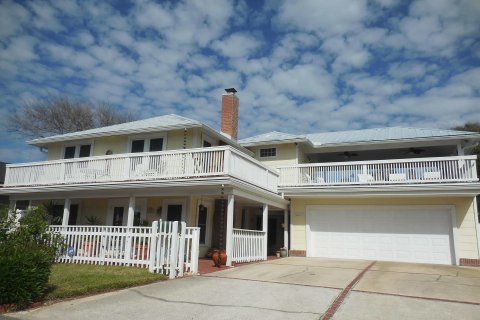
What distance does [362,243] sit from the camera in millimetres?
17953

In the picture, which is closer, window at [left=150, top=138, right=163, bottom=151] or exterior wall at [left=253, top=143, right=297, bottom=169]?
window at [left=150, top=138, right=163, bottom=151]

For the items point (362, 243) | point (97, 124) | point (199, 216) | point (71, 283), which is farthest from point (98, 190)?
point (97, 124)

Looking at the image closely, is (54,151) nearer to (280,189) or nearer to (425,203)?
(280,189)

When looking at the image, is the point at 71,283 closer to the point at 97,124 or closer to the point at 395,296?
the point at 395,296

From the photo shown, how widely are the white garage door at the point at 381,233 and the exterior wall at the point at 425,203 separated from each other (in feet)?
0.80

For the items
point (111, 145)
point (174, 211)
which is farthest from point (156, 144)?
point (174, 211)

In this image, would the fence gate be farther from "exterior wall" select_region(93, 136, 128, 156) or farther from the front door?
"exterior wall" select_region(93, 136, 128, 156)

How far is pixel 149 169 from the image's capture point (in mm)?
15781

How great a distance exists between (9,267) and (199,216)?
10.6m

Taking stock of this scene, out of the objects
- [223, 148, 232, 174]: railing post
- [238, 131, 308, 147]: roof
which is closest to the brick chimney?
[238, 131, 308, 147]: roof

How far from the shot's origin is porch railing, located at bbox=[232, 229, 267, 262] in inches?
558

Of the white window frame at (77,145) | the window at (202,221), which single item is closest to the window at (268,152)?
the window at (202,221)

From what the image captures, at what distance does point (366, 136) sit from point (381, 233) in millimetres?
5904

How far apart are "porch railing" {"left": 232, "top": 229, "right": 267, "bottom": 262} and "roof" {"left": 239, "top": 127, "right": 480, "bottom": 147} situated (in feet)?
21.2
